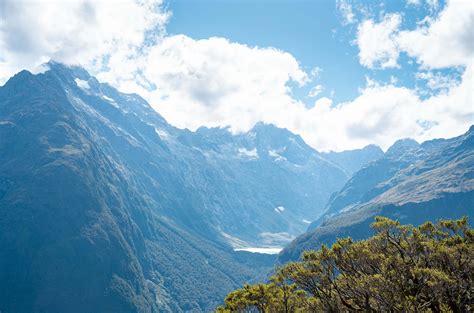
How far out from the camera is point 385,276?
53.9 metres

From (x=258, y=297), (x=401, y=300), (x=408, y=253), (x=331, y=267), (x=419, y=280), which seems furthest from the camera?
(x=258, y=297)

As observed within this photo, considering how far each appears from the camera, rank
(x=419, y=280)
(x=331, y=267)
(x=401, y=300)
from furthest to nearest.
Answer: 1. (x=331, y=267)
2. (x=419, y=280)
3. (x=401, y=300)

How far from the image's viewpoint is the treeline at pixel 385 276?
49938mm

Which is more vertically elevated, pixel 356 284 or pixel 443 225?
pixel 443 225

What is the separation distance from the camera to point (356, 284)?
56.0 metres

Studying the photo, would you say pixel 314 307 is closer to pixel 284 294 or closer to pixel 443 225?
pixel 284 294

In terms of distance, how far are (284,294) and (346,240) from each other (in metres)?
14.1

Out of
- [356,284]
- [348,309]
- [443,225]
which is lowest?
[348,309]

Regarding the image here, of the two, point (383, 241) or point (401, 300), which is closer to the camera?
point (401, 300)

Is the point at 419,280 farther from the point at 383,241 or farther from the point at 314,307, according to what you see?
the point at 314,307

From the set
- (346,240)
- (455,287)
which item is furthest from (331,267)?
(455,287)

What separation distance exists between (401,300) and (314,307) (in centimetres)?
2018

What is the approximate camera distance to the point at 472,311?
49.8 metres

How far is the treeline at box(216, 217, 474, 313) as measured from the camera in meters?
49.9
